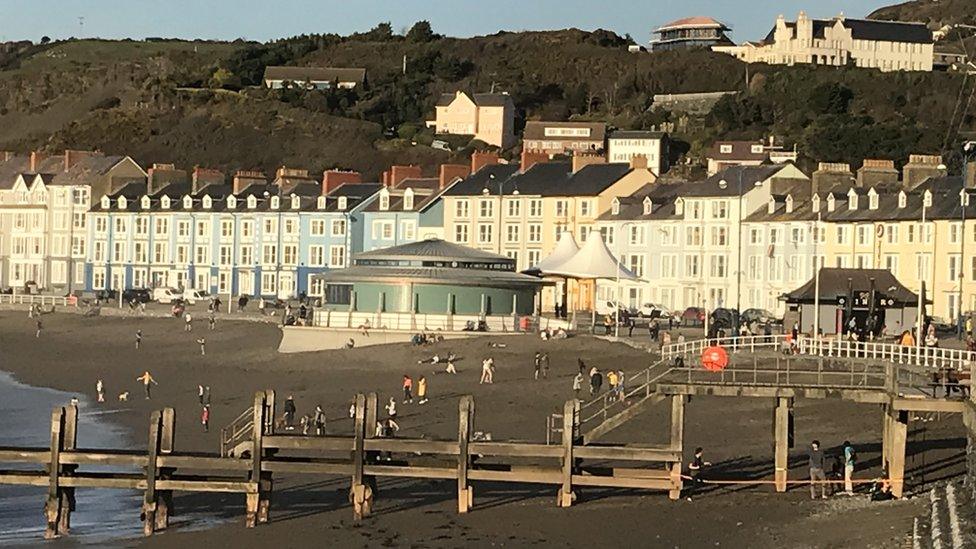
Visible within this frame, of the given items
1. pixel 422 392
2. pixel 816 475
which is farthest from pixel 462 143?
pixel 816 475

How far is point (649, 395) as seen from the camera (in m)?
36.3

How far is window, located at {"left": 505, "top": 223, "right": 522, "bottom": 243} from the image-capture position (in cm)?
9881

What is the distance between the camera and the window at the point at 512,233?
9881 cm

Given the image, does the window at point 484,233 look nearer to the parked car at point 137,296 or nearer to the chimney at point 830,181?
the parked car at point 137,296

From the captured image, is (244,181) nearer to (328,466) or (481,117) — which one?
(481,117)

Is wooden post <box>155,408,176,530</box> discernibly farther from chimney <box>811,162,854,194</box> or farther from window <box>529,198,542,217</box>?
window <box>529,198,542,217</box>

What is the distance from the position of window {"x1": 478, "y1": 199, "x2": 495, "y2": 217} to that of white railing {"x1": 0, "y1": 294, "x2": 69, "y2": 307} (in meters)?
20.4

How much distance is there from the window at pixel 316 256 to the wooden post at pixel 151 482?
6871 centimetres

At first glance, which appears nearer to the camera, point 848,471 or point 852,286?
point 848,471

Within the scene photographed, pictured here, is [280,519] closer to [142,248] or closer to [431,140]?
[142,248]

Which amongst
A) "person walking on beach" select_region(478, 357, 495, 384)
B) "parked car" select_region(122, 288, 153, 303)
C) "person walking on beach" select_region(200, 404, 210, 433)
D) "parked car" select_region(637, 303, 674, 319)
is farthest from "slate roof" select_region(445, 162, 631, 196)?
"person walking on beach" select_region(200, 404, 210, 433)

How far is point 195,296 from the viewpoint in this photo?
10238cm

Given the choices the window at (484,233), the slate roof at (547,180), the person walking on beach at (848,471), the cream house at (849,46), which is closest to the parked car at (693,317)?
the slate roof at (547,180)

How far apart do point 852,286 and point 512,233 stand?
38784mm
